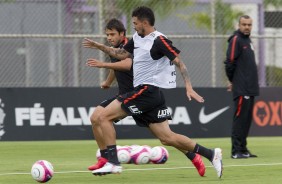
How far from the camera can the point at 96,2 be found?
19781 mm

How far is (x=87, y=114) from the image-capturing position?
61.5 ft

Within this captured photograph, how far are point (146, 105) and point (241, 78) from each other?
3.49 metres

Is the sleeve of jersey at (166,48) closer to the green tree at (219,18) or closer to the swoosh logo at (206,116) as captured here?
the swoosh logo at (206,116)

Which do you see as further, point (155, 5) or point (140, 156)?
point (155, 5)

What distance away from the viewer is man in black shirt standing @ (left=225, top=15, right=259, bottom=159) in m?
14.3

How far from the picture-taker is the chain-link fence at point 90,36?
19.4 metres

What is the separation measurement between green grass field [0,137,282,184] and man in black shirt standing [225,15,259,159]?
0.40 metres

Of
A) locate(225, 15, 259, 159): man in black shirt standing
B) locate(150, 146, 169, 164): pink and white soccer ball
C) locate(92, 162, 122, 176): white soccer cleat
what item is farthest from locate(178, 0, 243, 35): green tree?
locate(92, 162, 122, 176): white soccer cleat

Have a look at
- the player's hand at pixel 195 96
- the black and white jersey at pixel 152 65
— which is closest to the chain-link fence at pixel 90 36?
the black and white jersey at pixel 152 65

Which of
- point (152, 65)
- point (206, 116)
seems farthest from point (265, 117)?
point (152, 65)

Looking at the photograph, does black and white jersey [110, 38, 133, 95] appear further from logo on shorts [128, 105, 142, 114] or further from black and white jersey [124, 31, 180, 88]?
logo on shorts [128, 105, 142, 114]

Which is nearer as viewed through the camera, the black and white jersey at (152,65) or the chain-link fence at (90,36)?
the black and white jersey at (152,65)

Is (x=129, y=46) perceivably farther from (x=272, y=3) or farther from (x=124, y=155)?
(x=272, y=3)

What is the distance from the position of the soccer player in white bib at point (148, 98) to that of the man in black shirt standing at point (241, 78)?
3100 mm
